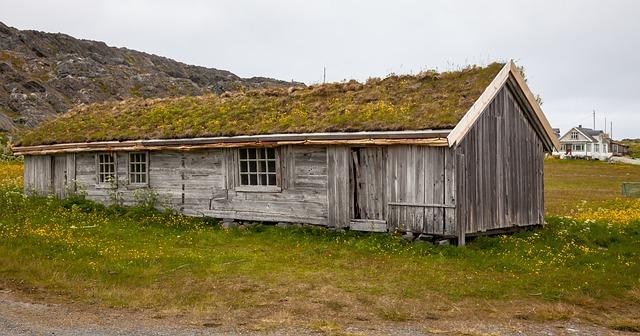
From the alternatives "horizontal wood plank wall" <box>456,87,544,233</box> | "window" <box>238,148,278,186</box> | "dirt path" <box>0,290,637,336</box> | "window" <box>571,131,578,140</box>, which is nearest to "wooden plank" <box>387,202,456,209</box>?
"horizontal wood plank wall" <box>456,87,544,233</box>

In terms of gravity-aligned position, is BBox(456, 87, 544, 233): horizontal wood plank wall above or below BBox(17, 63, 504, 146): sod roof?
below

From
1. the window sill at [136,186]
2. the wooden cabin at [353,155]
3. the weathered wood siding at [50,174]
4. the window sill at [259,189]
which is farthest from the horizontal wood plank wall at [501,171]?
the weathered wood siding at [50,174]

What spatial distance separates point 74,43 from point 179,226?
133 meters

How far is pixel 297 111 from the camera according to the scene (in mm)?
18719

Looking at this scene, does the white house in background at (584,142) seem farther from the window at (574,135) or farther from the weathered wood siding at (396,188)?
the weathered wood siding at (396,188)

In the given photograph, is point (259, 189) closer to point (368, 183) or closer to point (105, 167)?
point (368, 183)

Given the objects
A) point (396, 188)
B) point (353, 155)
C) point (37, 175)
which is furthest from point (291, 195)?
point (37, 175)

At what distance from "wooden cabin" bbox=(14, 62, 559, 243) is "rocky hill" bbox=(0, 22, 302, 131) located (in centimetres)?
5430

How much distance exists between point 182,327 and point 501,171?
11.2m

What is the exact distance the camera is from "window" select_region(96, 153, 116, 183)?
862 inches

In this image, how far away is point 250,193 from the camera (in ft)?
60.0

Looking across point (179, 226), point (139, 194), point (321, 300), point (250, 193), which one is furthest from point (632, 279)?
point (139, 194)

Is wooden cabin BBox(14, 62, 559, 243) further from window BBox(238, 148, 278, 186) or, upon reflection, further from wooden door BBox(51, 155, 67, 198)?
wooden door BBox(51, 155, 67, 198)

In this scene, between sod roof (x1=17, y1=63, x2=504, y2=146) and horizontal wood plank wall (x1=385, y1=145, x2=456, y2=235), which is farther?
sod roof (x1=17, y1=63, x2=504, y2=146)
